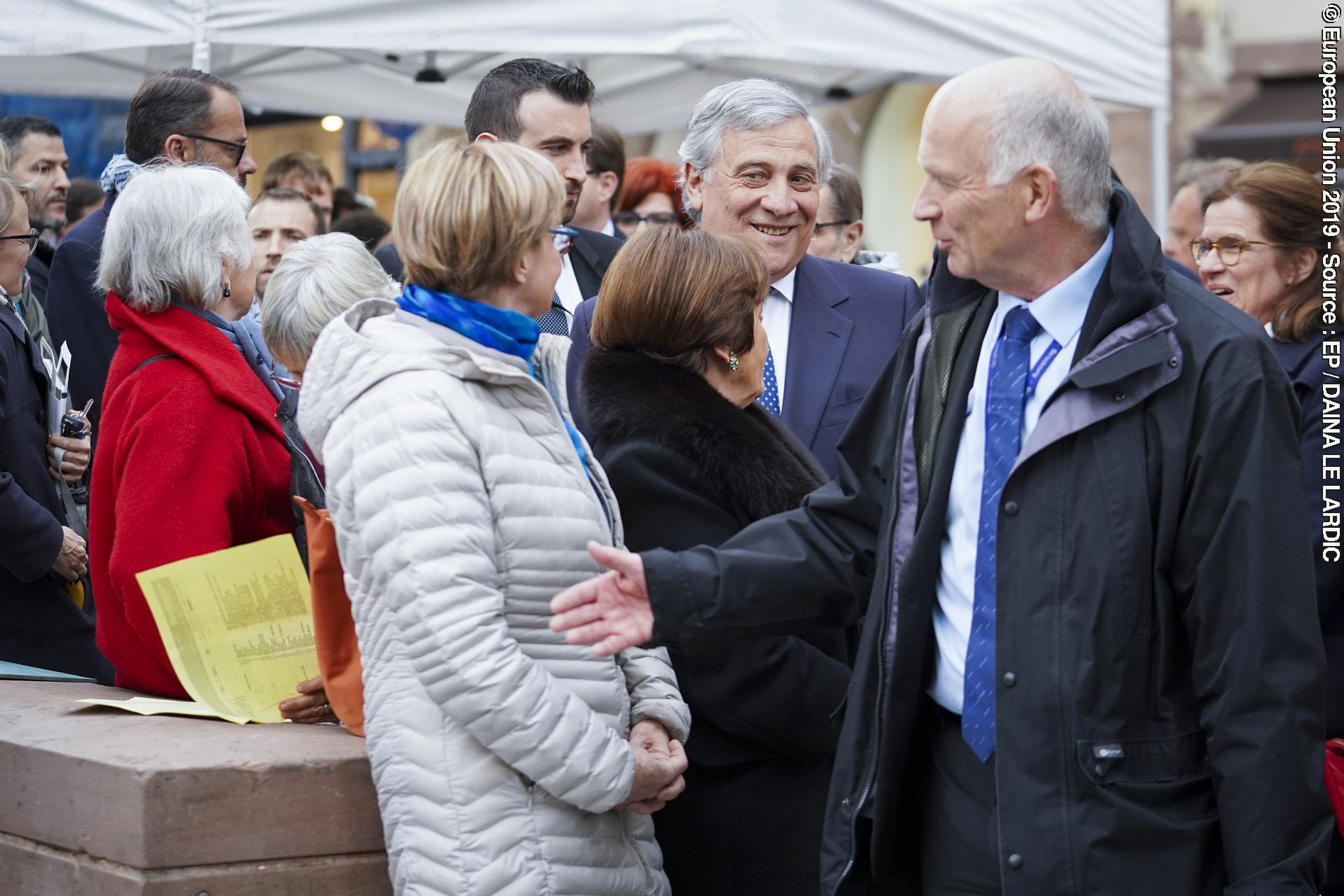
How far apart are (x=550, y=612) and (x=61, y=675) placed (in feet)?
5.97

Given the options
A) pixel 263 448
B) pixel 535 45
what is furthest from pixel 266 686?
pixel 535 45

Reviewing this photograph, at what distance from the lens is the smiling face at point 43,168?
6.12 meters

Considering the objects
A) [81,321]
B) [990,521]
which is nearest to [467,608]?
[990,521]

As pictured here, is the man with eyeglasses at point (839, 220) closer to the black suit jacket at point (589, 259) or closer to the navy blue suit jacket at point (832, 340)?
the black suit jacket at point (589, 259)

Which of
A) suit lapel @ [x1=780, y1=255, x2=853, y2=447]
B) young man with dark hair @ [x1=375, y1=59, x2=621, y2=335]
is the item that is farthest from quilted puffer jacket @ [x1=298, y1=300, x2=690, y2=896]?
young man with dark hair @ [x1=375, y1=59, x2=621, y2=335]

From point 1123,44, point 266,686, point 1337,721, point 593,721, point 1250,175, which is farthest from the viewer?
point 1123,44

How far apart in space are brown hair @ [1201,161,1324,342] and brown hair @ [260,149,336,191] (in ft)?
14.1

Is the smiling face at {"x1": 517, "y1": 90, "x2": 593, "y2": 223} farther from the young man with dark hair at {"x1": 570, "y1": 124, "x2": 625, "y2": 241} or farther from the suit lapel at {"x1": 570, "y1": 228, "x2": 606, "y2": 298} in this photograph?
the young man with dark hair at {"x1": 570, "y1": 124, "x2": 625, "y2": 241}

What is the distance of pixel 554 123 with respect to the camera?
Answer: 14.5 feet

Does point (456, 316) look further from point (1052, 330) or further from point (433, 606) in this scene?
point (1052, 330)

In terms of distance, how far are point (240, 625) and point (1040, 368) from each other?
1582 mm

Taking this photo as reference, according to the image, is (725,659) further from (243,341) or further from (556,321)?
(556,321)

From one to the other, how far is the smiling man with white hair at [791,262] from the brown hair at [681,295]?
0.66 metres

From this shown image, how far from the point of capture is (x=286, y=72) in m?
8.07
